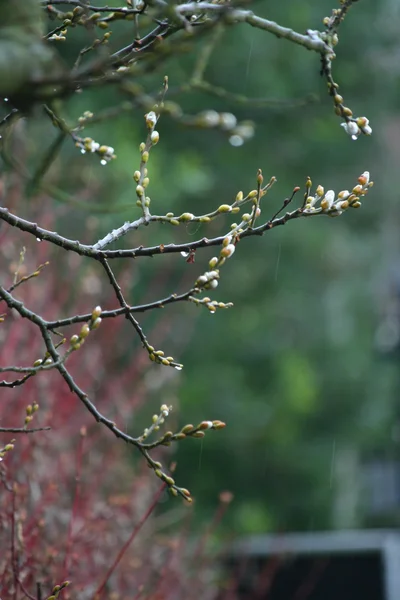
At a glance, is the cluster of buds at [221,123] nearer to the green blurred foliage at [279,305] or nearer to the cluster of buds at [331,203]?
the cluster of buds at [331,203]

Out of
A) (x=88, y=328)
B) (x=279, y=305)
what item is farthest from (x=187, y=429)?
(x=279, y=305)

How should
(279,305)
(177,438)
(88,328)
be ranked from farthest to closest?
(279,305)
(177,438)
(88,328)

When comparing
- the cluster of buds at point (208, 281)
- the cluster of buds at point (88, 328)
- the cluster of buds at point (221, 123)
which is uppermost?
the cluster of buds at point (221, 123)

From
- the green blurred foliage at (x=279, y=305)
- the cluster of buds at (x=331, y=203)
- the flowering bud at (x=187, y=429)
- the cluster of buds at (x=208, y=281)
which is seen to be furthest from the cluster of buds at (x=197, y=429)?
the green blurred foliage at (x=279, y=305)

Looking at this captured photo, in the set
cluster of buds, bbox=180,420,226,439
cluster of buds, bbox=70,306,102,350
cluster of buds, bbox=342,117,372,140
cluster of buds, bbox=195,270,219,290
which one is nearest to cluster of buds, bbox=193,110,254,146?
cluster of buds, bbox=342,117,372,140

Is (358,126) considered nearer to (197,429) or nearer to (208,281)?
(208,281)

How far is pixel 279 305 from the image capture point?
35.7ft

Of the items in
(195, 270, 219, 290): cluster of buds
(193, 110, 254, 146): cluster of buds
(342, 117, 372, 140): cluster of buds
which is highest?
(342, 117, 372, 140): cluster of buds

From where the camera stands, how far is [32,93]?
1.41 m

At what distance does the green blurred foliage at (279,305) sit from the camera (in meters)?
10.1

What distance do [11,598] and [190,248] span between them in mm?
1462

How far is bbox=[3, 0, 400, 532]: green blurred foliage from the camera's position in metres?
10.1

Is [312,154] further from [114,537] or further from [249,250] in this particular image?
[114,537]

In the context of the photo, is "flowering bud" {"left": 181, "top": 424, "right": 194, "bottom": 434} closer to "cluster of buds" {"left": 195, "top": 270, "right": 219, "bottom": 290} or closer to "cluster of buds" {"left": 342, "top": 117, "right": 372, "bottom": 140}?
"cluster of buds" {"left": 195, "top": 270, "right": 219, "bottom": 290}
